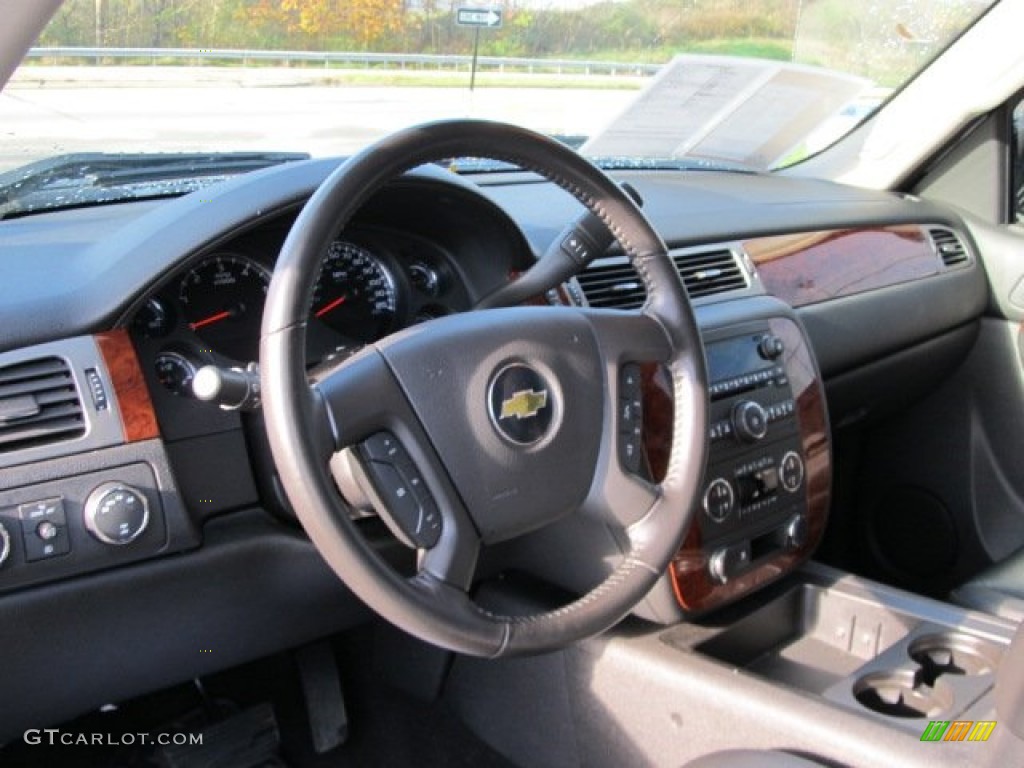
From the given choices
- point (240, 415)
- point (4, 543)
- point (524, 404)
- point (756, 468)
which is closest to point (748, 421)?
point (756, 468)

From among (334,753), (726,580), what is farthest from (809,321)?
(334,753)

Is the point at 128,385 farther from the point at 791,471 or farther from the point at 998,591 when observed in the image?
the point at 998,591

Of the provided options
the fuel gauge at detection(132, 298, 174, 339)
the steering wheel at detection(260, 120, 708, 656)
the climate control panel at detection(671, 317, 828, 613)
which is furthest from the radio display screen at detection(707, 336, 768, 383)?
the fuel gauge at detection(132, 298, 174, 339)

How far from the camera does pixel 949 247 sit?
3387mm

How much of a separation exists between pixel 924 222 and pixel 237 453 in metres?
2.24

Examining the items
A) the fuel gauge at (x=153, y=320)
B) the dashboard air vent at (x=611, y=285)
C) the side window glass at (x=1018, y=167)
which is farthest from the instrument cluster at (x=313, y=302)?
the side window glass at (x=1018, y=167)

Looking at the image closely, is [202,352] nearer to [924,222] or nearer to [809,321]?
[809,321]

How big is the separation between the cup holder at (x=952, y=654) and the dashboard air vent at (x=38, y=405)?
1415 millimetres

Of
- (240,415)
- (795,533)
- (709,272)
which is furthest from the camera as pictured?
(709,272)

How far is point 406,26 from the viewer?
2.18m

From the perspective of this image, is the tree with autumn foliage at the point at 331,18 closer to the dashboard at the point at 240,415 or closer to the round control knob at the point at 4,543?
the dashboard at the point at 240,415

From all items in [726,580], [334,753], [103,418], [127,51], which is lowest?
[334,753]

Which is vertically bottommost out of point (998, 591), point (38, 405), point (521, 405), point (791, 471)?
point (998, 591)

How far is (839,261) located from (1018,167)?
85 cm
